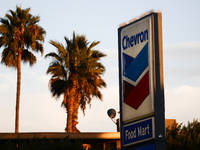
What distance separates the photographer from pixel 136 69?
43.3ft

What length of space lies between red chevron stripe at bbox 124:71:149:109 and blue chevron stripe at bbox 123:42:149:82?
0.31 m

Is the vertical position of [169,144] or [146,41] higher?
[146,41]

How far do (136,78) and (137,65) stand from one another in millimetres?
456

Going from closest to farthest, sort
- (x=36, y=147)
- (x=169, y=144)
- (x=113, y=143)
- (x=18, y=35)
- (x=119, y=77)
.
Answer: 1. (x=119, y=77)
2. (x=36, y=147)
3. (x=169, y=144)
4. (x=113, y=143)
5. (x=18, y=35)

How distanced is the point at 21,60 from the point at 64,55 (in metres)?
6.44

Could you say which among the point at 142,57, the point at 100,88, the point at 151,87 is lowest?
the point at 151,87

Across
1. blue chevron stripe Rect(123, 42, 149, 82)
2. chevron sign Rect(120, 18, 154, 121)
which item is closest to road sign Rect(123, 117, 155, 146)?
chevron sign Rect(120, 18, 154, 121)

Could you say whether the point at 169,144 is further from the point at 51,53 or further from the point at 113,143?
the point at 51,53

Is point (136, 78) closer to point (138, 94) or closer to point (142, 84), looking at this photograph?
point (142, 84)

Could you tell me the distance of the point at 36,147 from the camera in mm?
14930

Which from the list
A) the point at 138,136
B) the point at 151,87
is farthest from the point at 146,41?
the point at 138,136

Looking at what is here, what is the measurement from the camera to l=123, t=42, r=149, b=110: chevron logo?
Answer: 12808mm

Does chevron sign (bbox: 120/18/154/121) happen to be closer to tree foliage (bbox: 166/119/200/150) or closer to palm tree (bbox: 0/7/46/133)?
tree foliage (bbox: 166/119/200/150)

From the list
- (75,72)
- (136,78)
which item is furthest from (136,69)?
(75,72)
